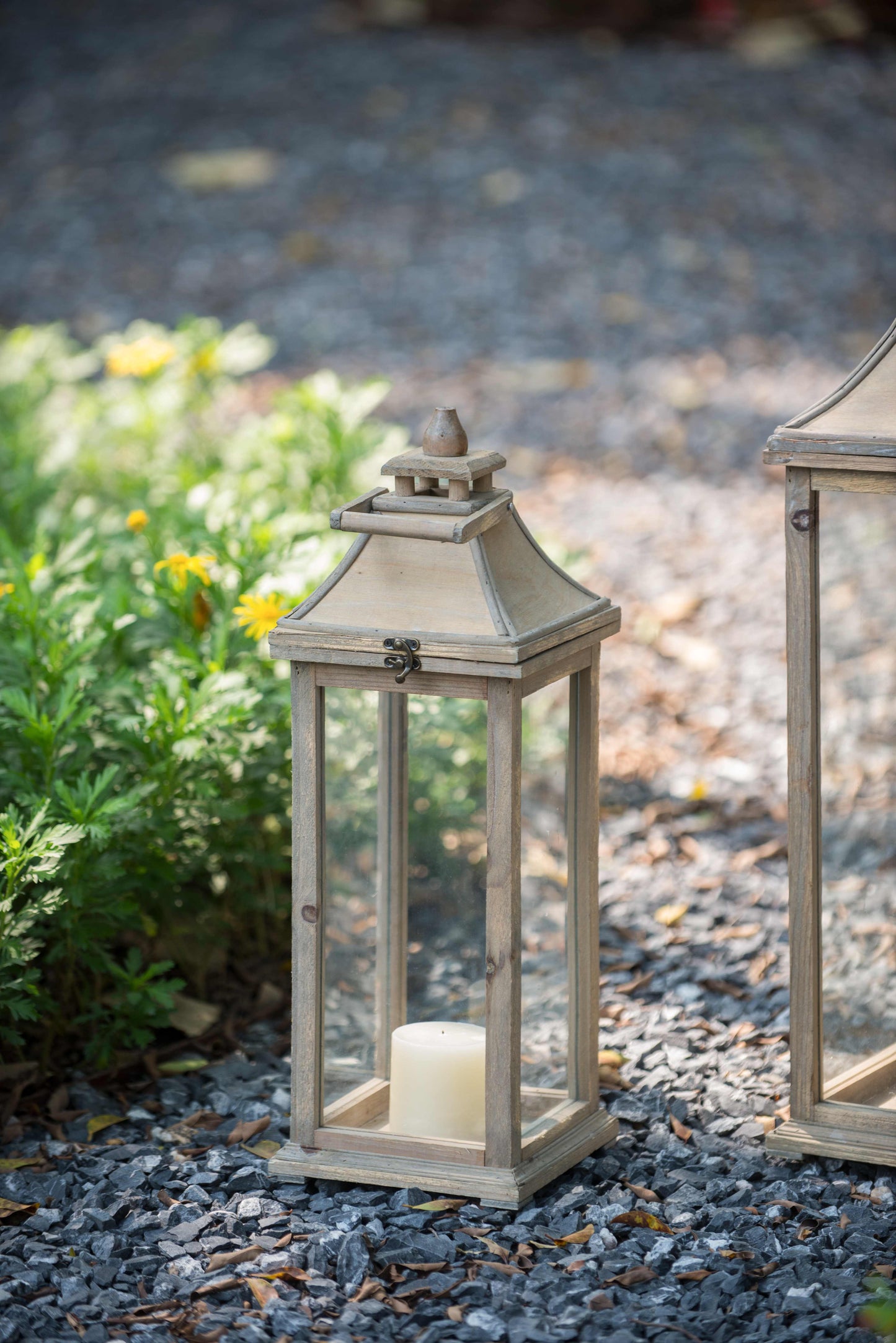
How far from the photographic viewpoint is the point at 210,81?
1035 cm

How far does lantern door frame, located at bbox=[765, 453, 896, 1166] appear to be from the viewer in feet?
7.06

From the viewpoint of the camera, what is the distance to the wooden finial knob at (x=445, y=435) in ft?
6.83

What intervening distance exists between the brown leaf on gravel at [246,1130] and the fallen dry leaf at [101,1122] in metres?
0.19

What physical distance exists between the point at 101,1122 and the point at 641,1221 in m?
0.88

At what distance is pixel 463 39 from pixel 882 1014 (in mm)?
9463

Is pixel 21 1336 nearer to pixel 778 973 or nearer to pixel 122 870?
pixel 122 870

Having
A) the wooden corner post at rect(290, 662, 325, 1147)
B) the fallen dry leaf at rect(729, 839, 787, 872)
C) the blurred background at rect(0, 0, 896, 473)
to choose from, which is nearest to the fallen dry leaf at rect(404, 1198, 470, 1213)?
the wooden corner post at rect(290, 662, 325, 1147)

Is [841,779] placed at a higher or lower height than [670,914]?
higher

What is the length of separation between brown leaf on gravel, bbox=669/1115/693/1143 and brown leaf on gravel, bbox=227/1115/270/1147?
2.09 feet

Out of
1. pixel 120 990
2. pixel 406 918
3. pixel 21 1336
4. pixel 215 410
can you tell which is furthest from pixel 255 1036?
pixel 215 410

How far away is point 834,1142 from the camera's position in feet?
7.25

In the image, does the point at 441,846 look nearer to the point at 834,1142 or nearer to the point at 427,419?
the point at 834,1142

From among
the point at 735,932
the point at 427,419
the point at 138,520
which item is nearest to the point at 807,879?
the point at 735,932

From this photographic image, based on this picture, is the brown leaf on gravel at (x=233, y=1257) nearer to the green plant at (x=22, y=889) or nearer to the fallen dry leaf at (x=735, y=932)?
the green plant at (x=22, y=889)
